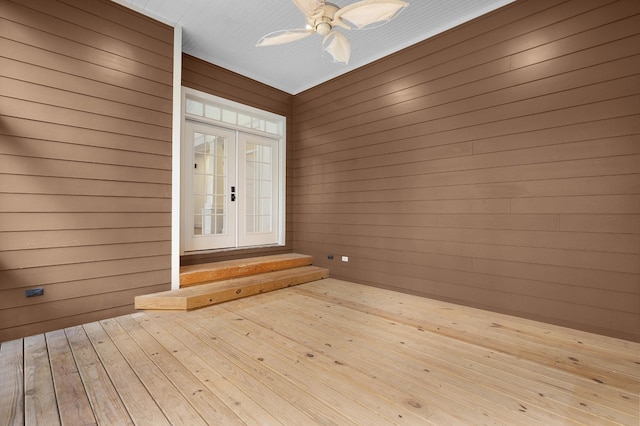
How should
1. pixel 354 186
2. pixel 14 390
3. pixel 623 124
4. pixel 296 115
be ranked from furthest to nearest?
pixel 296 115 < pixel 354 186 < pixel 623 124 < pixel 14 390

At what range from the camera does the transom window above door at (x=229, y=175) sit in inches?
167

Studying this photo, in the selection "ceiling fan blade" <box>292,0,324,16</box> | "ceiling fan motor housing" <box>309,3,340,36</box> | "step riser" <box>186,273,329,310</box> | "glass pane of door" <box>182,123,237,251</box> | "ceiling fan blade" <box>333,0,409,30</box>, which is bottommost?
"step riser" <box>186,273,329,310</box>

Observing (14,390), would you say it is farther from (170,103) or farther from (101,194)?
(170,103)

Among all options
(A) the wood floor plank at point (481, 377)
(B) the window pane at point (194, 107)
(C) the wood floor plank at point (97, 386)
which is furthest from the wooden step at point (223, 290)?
(B) the window pane at point (194, 107)

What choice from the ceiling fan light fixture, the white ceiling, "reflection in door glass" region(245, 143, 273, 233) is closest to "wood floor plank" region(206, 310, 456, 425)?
"reflection in door glass" region(245, 143, 273, 233)

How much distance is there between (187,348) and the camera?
238 centimetres

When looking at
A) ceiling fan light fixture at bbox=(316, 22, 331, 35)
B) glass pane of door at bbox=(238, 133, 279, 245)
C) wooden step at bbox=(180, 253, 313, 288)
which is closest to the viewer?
ceiling fan light fixture at bbox=(316, 22, 331, 35)

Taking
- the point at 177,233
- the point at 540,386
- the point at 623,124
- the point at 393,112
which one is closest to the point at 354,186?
the point at 393,112

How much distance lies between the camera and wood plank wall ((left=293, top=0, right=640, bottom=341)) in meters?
2.61

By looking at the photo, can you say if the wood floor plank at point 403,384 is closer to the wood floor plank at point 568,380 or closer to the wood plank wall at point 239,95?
the wood floor plank at point 568,380

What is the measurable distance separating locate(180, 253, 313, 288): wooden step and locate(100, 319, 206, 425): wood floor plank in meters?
1.08

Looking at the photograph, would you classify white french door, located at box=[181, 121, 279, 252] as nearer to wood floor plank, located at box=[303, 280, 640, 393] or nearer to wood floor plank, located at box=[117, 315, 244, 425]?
wood floor plank, located at box=[117, 315, 244, 425]

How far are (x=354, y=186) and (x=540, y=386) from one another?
3.25 m

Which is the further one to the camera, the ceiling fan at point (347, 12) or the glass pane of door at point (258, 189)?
the glass pane of door at point (258, 189)
